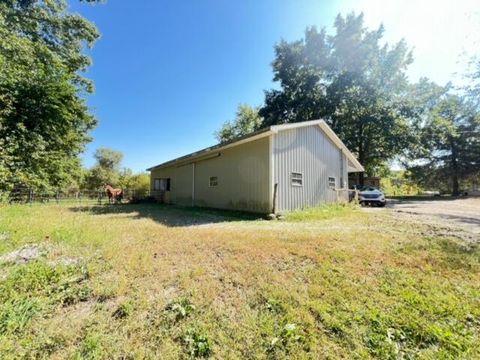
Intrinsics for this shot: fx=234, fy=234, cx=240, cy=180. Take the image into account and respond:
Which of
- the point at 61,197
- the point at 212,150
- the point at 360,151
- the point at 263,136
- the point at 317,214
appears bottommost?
the point at 317,214

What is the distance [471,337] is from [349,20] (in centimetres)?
2998

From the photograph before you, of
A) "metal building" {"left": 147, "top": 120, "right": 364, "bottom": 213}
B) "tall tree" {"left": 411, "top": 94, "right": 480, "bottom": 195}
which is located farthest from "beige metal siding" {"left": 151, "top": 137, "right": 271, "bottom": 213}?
"tall tree" {"left": 411, "top": 94, "right": 480, "bottom": 195}

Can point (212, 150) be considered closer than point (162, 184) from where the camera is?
Yes

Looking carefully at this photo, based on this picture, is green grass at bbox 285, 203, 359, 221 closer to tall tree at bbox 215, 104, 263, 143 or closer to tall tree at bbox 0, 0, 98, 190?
tall tree at bbox 0, 0, 98, 190

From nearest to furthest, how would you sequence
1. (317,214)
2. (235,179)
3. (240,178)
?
(317,214)
(240,178)
(235,179)

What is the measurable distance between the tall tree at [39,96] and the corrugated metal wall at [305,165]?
9300 mm

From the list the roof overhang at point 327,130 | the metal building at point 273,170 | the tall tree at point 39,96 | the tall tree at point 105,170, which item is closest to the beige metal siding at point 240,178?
the metal building at point 273,170

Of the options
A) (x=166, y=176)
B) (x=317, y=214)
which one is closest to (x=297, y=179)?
(x=317, y=214)

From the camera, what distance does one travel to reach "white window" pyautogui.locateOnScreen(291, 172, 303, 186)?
408 inches

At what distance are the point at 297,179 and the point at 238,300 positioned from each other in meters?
8.12

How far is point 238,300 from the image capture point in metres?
3.04

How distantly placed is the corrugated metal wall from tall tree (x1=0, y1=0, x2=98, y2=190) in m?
9.30

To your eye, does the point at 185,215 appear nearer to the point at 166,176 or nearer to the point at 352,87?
the point at 166,176

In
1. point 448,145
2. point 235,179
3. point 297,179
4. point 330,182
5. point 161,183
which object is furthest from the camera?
point 448,145
